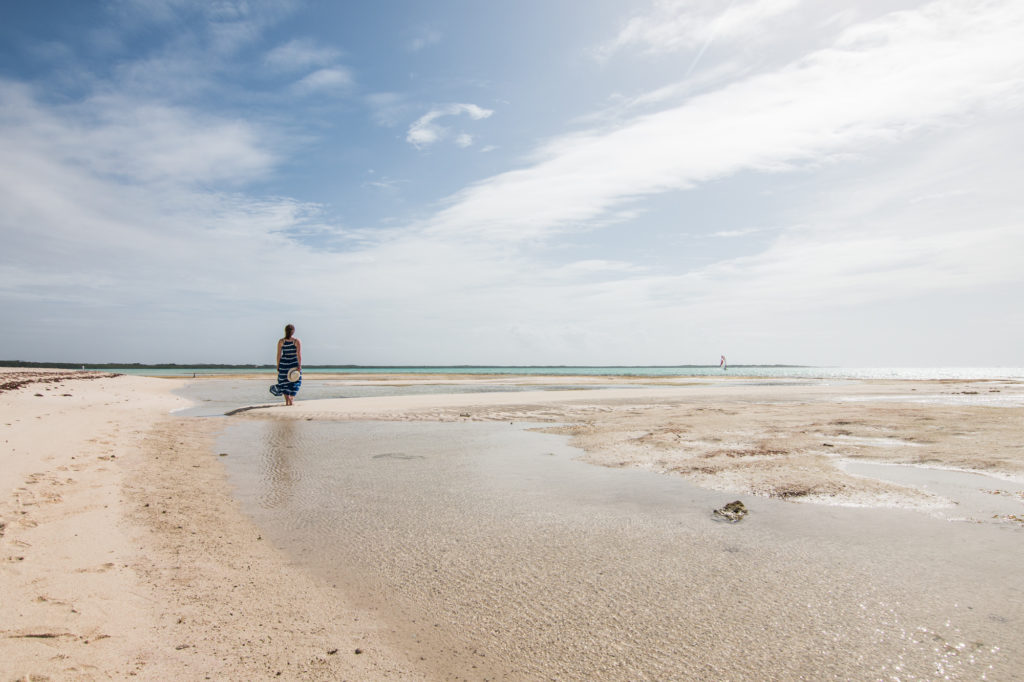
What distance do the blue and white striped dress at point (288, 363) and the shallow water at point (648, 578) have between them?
39.6 ft

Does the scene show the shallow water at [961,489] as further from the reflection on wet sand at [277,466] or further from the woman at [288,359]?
the woman at [288,359]

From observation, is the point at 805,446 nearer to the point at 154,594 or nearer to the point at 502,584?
the point at 502,584

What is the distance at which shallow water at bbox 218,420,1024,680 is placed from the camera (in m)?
2.82

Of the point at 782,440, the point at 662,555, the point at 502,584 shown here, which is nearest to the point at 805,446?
the point at 782,440

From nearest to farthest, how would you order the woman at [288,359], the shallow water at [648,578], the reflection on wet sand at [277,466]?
the shallow water at [648,578] < the reflection on wet sand at [277,466] < the woman at [288,359]

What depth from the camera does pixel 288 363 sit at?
18641mm

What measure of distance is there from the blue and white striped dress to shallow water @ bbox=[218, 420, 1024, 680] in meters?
12.1

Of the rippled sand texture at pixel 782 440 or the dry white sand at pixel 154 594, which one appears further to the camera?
the rippled sand texture at pixel 782 440

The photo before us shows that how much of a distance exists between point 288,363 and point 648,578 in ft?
56.7

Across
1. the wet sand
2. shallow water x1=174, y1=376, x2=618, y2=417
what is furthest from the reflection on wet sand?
shallow water x1=174, y1=376, x2=618, y2=417

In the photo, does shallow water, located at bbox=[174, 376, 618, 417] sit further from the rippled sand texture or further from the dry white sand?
the dry white sand

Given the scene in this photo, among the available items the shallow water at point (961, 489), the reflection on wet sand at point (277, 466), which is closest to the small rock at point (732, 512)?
the shallow water at point (961, 489)

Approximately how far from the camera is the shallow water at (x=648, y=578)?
2.82 meters

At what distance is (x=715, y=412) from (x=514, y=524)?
12683 mm
